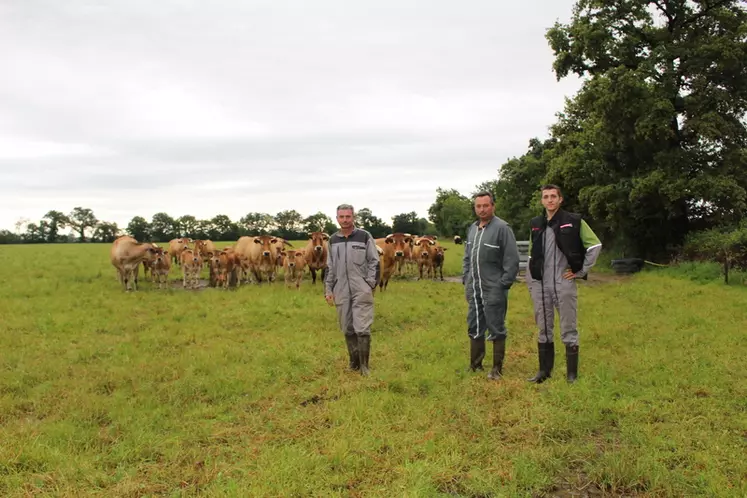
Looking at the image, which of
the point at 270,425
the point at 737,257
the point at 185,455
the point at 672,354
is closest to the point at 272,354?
the point at 270,425

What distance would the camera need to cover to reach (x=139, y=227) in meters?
93.0

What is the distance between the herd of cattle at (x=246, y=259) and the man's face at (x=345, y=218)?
8.44 meters

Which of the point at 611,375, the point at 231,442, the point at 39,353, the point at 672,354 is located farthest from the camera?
the point at 39,353

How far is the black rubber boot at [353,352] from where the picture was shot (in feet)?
23.0

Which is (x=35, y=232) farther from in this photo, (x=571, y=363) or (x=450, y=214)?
(x=571, y=363)

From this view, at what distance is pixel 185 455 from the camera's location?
443 centimetres

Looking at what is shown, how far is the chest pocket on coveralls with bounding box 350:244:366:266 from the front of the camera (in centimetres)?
688

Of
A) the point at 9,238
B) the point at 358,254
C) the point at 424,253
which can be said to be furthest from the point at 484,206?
the point at 9,238

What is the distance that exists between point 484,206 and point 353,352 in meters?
2.59

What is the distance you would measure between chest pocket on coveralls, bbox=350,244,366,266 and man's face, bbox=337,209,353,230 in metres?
0.28

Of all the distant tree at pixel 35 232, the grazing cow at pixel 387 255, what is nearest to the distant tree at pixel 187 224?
the distant tree at pixel 35 232

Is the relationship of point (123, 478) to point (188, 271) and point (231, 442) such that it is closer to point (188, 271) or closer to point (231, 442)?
point (231, 442)

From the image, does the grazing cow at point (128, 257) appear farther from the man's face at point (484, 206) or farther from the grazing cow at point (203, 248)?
the man's face at point (484, 206)

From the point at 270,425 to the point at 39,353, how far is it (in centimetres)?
496
